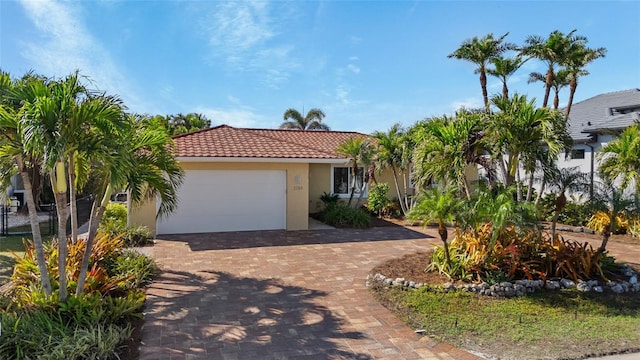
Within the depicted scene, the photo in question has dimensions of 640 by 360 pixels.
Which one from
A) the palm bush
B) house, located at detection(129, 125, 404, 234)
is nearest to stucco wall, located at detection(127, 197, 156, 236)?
house, located at detection(129, 125, 404, 234)

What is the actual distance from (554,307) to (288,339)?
5.11 meters

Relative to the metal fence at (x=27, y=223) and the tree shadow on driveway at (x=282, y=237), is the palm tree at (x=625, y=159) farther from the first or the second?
the metal fence at (x=27, y=223)

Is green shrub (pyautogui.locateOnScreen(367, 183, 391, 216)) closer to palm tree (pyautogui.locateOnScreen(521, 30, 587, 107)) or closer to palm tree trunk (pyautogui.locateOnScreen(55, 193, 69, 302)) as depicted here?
palm tree (pyautogui.locateOnScreen(521, 30, 587, 107))

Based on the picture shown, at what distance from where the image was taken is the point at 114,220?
13.7 m

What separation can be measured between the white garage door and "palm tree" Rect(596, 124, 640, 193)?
12253 millimetres

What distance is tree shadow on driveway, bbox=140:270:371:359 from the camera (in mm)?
5363

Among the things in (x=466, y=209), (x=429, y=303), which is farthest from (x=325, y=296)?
(x=466, y=209)

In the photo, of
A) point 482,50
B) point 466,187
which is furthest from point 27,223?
point 482,50

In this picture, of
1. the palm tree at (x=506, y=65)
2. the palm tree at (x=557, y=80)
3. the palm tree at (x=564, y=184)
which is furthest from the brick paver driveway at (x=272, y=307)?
the palm tree at (x=557, y=80)

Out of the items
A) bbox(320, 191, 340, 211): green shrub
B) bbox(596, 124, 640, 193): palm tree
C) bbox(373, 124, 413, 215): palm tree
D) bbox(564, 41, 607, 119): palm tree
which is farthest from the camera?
bbox(320, 191, 340, 211): green shrub

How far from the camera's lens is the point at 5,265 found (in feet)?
31.3

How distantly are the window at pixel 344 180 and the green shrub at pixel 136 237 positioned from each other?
391 inches

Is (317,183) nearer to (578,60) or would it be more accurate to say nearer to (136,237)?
(136,237)

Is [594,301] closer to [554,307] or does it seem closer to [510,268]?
[554,307]
